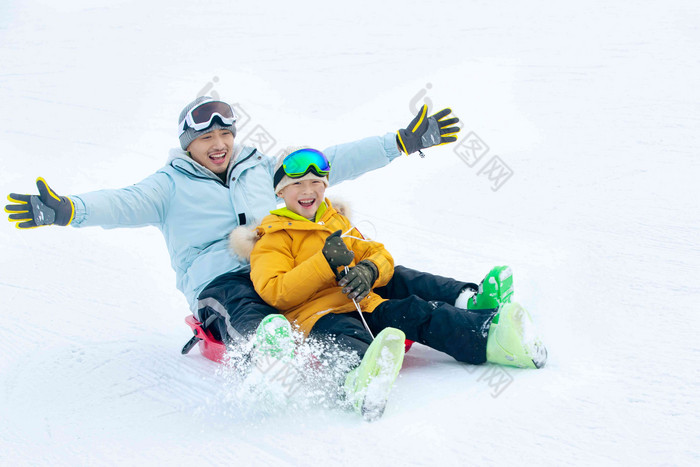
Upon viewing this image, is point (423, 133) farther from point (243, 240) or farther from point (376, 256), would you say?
point (243, 240)

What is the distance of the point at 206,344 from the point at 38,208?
3.13 ft

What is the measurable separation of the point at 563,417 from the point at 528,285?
161cm

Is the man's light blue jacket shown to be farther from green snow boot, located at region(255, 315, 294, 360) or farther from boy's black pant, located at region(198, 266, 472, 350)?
green snow boot, located at region(255, 315, 294, 360)

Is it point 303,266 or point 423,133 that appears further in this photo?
point 423,133

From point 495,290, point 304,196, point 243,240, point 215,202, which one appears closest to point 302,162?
point 304,196

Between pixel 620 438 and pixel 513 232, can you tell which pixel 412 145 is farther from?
pixel 620 438

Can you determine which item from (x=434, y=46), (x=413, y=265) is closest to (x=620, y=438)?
(x=413, y=265)

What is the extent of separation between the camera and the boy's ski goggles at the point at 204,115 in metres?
3.18

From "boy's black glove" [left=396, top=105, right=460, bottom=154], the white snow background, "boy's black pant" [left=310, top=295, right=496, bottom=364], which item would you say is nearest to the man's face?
"boy's black glove" [left=396, top=105, right=460, bottom=154]

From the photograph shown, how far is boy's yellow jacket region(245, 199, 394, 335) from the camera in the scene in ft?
8.48

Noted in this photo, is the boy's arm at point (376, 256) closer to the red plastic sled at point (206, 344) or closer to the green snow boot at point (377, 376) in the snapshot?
the red plastic sled at point (206, 344)

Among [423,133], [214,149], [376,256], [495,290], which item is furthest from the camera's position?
[423,133]

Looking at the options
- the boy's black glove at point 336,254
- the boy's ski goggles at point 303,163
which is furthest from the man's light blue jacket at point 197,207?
the boy's black glove at point 336,254

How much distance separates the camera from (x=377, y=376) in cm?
212
